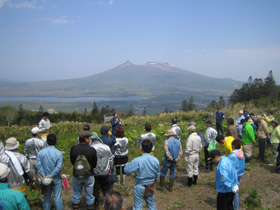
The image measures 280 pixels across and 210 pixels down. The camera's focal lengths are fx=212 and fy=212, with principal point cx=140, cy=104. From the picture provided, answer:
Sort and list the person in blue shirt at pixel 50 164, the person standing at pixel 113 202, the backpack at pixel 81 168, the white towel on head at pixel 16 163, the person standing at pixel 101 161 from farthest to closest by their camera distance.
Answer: the person standing at pixel 101 161 < the person in blue shirt at pixel 50 164 < the backpack at pixel 81 168 < the white towel on head at pixel 16 163 < the person standing at pixel 113 202

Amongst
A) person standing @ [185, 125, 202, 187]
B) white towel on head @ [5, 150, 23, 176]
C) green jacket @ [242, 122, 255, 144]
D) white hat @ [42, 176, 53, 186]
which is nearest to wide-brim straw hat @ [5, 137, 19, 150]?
white towel on head @ [5, 150, 23, 176]

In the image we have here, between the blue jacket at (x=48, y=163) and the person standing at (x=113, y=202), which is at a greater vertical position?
the person standing at (x=113, y=202)

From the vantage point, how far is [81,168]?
3.69 metres

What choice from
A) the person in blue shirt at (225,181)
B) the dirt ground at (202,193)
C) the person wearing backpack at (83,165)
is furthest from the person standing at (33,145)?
the person in blue shirt at (225,181)

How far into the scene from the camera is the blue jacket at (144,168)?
3.43 metres

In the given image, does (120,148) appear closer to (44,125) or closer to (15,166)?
(15,166)

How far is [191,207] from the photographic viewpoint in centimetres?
465

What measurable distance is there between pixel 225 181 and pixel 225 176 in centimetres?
8

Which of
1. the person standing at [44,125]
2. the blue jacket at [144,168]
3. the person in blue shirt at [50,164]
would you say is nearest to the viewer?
the blue jacket at [144,168]

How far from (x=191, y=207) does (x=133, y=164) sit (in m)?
2.16

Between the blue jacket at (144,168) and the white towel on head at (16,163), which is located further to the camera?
the white towel on head at (16,163)

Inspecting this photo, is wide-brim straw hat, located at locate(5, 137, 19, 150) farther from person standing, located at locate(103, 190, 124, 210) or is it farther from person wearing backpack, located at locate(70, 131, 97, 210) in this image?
person standing, located at locate(103, 190, 124, 210)

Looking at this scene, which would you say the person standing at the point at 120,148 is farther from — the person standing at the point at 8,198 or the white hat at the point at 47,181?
the person standing at the point at 8,198

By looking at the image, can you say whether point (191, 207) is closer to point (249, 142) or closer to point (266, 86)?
point (249, 142)
